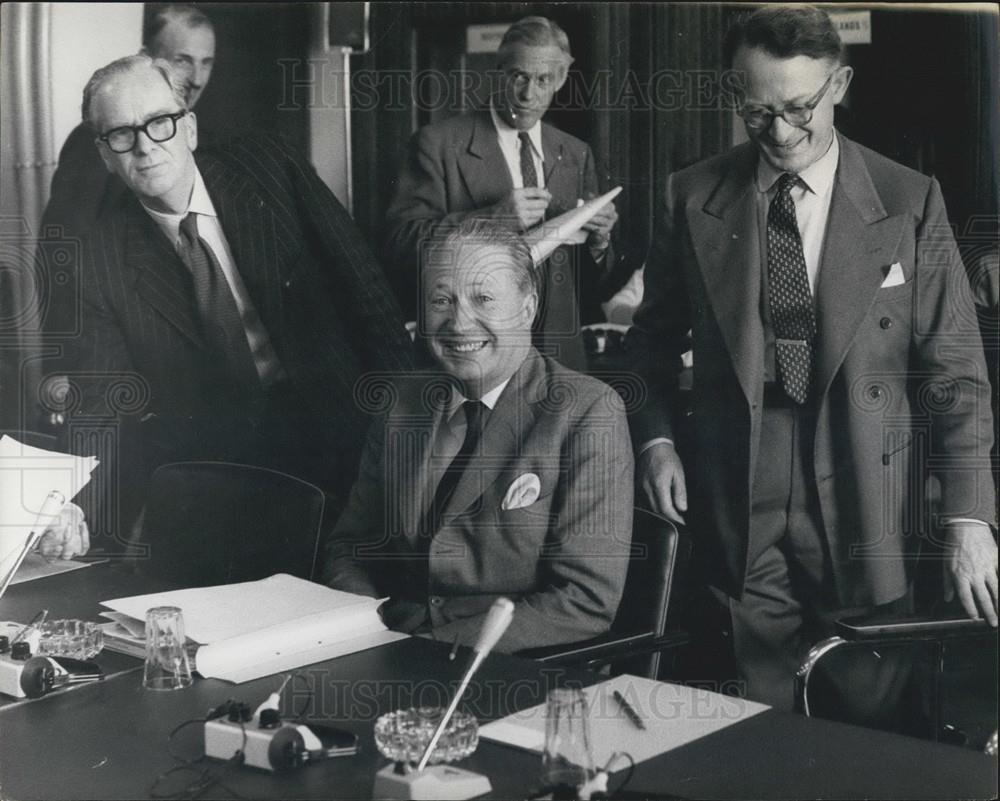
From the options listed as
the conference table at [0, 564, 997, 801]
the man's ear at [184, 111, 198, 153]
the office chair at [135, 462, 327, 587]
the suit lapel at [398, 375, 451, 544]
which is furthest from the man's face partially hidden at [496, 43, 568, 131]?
the conference table at [0, 564, 997, 801]

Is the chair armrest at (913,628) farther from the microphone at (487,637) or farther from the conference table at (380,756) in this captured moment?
the microphone at (487,637)

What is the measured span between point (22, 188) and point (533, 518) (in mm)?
1450

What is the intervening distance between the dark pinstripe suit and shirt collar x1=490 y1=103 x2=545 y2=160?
424 millimetres

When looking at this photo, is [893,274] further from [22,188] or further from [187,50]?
[22,188]

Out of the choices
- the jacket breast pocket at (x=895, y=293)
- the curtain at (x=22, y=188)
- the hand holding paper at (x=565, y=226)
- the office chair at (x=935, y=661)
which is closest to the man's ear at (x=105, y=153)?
the curtain at (x=22, y=188)

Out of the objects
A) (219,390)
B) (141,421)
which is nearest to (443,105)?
(219,390)

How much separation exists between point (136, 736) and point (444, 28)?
160 centimetres

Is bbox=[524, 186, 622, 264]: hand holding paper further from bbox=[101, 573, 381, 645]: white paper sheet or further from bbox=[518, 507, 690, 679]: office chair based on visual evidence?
bbox=[101, 573, 381, 645]: white paper sheet

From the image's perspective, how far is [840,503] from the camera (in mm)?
2424

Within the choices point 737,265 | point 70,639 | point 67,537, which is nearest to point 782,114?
point 737,265

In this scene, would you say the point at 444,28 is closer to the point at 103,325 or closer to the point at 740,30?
the point at 740,30

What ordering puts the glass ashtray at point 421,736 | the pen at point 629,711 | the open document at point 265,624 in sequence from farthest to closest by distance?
the open document at point 265,624, the pen at point 629,711, the glass ashtray at point 421,736

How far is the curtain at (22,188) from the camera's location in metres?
2.79

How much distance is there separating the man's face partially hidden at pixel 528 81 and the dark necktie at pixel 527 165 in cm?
4
